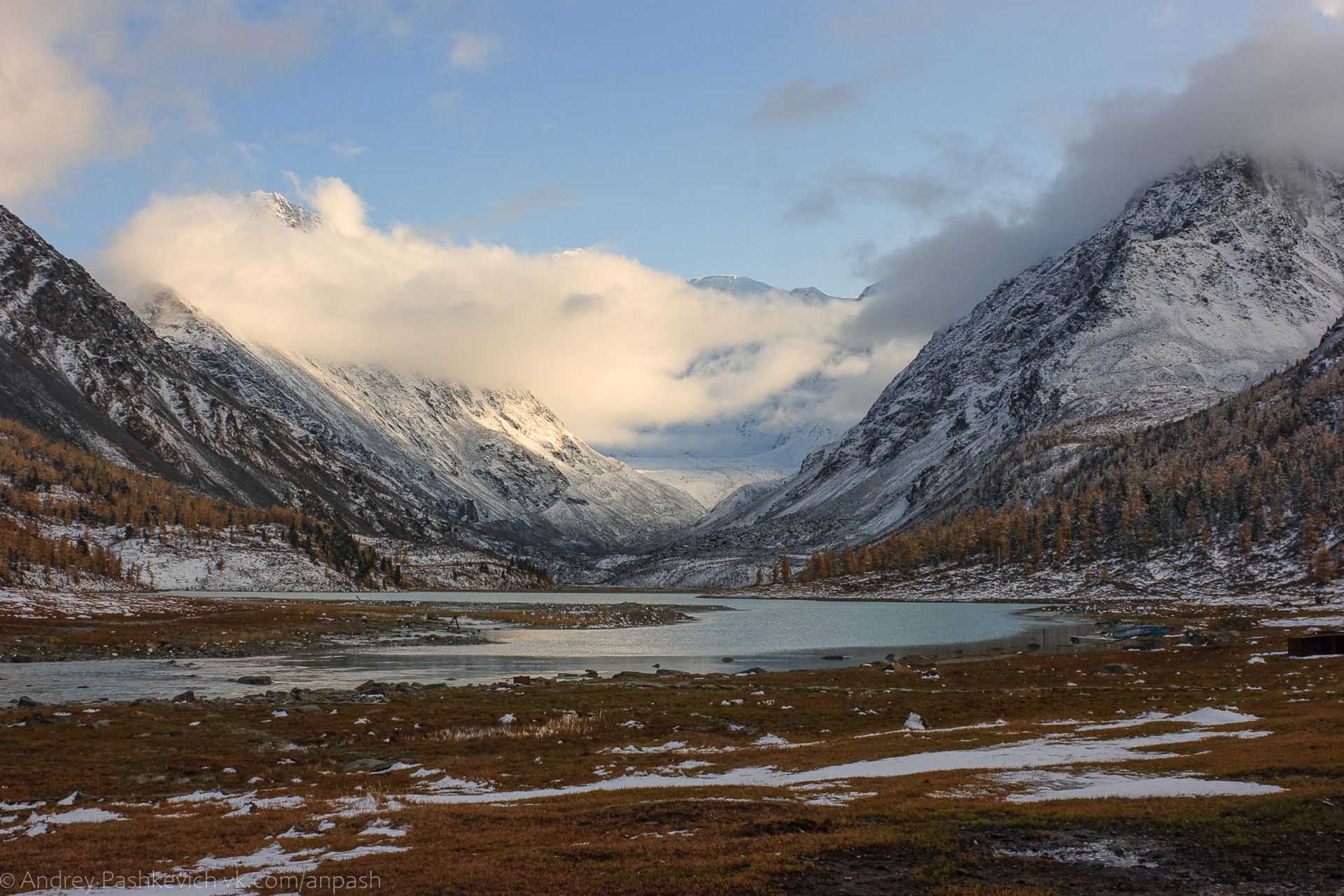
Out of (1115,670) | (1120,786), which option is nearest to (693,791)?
(1120,786)

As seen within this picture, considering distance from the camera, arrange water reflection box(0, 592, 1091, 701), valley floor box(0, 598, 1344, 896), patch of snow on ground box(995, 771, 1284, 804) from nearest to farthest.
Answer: valley floor box(0, 598, 1344, 896) → patch of snow on ground box(995, 771, 1284, 804) → water reflection box(0, 592, 1091, 701)

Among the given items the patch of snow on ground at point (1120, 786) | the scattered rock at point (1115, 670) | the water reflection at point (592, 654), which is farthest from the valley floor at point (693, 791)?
the water reflection at point (592, 654)

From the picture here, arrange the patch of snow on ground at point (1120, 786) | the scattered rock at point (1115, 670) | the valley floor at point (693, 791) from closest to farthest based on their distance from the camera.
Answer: the valley floor at point (693, 791) < the patch of snow on ground at point (1120, 786) < the scattered rock at point (1115, 670)

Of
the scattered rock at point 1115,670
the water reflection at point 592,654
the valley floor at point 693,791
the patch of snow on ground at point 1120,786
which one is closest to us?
the valley floor at point 693,791

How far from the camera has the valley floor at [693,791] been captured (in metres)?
18.9

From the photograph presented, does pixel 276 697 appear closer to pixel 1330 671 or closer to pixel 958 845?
pixel 958 845

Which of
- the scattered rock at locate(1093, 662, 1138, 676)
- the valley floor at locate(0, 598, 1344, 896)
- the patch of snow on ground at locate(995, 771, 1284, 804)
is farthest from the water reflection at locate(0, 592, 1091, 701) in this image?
the patch of snow on ground at locate(995, 771, 1284, 804)

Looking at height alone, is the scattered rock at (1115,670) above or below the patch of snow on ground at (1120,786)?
below

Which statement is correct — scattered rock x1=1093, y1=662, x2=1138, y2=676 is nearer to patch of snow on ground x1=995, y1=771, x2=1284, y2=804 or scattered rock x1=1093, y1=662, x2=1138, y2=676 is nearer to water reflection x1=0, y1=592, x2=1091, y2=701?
water reflection x1=0, y1=592, x2=1091, y2=701

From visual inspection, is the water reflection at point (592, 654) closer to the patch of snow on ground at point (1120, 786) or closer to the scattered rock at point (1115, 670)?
the scattered rock at point (1115, 670)

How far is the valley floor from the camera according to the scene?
62.0 ft

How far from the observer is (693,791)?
28984 millimetres

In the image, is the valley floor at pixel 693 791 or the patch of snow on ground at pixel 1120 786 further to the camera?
the patch of snow on ground at pixel 1120 786

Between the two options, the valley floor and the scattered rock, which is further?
the scattered rock
